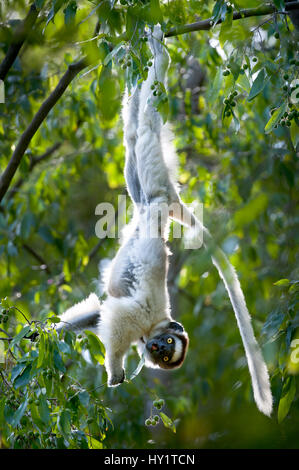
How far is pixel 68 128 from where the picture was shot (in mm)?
7055

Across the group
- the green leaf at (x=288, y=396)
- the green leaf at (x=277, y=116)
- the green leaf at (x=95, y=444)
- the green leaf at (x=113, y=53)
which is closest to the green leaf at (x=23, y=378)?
the green leaf at (x=95, y=444)

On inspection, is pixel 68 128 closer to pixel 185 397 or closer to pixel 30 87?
pixel 30 87

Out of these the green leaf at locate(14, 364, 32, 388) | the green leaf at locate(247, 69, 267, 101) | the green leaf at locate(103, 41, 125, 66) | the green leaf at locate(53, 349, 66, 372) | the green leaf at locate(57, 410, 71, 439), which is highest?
the green leaf at locate(103, 41, 125, 66)

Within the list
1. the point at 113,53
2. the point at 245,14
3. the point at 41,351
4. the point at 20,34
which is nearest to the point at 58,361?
the point at 41,351

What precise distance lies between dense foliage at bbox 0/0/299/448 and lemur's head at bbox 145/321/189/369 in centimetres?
33

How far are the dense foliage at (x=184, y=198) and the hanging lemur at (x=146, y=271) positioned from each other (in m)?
0.20

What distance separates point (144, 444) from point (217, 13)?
146 inches

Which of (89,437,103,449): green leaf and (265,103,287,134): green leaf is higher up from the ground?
(265,103,287,134): green leaf

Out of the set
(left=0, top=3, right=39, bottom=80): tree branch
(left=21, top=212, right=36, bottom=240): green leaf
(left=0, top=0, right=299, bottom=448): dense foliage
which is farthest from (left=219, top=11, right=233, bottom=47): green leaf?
(left=21, top=212, right=36, bottom=240): green leaf

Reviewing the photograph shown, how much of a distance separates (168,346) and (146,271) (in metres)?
0.53

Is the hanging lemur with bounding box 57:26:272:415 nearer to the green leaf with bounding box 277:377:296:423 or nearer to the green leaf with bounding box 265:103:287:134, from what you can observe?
the green leaf with bounding box 277:377:296:423

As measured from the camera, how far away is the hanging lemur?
4.03 metres
